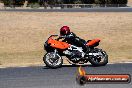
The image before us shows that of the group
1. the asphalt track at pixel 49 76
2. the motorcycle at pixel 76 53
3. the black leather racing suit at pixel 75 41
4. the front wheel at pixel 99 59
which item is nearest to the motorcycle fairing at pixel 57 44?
the motorcycle at pixel 76 53

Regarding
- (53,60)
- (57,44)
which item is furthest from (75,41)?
(53,60)

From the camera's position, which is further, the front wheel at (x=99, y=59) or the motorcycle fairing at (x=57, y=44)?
the front wheel at (x=99, y=59)

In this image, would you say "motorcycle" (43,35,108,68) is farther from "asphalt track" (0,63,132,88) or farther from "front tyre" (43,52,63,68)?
"asphalt track" (0,63,132,88)

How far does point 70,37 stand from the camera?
16797mm

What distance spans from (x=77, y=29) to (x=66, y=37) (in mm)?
18061

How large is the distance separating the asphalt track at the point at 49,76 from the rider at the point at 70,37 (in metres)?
0.91

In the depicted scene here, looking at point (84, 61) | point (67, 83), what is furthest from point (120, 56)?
point (67, 83)

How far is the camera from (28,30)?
112ft

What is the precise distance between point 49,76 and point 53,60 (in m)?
2.08

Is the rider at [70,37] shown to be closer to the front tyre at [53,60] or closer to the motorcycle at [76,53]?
the motorcycle at [76,53]

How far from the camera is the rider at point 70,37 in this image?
16.8 meters

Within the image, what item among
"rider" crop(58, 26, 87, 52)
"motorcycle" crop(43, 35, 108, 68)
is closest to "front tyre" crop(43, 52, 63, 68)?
"motorcycle" crop(43, 35, 108, 68)

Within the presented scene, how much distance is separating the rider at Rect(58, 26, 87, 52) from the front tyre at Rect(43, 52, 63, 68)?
77 centimetres

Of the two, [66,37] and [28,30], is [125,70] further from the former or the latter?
[28,30]
